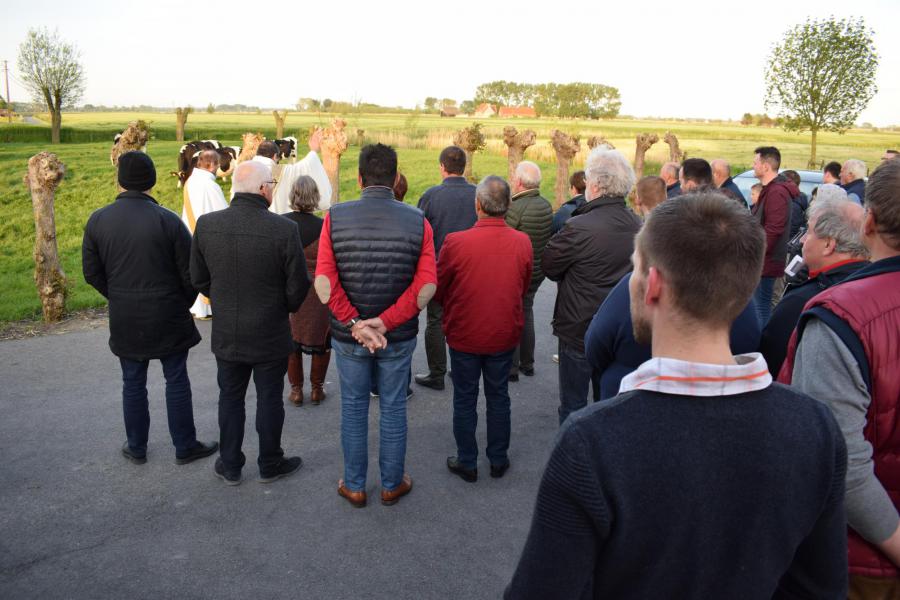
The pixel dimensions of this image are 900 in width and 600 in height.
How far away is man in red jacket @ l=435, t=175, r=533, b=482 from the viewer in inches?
176

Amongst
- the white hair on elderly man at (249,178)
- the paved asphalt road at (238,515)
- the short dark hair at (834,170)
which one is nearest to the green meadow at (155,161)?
the paved asphalt road at (238,515)

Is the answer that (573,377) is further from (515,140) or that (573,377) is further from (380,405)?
(515,140)

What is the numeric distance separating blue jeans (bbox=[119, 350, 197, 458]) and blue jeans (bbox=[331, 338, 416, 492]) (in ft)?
4.47

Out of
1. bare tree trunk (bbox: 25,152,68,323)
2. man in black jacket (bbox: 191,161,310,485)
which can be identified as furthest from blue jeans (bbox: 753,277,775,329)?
bare tree trunk (bbox: 25,152,68,323)

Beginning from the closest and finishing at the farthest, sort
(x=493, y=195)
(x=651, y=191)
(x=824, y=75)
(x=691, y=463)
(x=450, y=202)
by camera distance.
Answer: (x=691, y=463), (x=493, y=195), (x=651, y=191), (x=450, y=202), (x=824, y=75)

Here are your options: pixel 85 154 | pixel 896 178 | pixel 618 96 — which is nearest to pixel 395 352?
pixel 896 178

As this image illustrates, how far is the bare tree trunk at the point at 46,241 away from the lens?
812cm

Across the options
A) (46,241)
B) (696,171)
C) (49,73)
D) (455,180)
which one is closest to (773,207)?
(696,171)

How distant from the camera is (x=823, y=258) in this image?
272cm

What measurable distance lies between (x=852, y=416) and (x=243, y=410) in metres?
3.79

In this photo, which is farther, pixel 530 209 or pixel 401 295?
pixel 530 209

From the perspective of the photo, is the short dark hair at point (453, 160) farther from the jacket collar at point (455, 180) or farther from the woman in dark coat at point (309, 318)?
the woman in dark coat at point (309, 318)

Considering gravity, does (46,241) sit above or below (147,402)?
above

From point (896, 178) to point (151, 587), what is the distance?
3.93 meters
